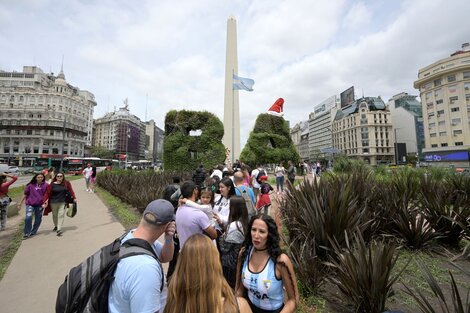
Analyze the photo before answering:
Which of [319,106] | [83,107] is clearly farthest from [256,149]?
[319,106]

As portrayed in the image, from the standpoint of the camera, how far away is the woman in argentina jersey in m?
1.79

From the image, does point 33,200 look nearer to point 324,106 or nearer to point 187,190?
point 187,190

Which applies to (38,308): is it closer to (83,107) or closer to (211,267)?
(211,267)

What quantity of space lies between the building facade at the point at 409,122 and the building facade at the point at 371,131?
12.4 ft

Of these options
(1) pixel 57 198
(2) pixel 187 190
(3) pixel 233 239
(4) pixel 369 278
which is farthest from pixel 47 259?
(4) pixel 369 278

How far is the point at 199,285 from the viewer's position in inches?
48.4

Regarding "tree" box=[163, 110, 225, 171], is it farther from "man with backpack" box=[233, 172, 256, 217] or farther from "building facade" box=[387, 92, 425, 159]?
"building facade" box=[387, 92, 425, 159]

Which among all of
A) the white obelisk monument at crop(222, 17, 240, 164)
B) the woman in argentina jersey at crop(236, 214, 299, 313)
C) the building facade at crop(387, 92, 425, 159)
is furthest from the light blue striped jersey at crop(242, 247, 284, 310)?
the building facade at crop(387, 92, 425, 159)

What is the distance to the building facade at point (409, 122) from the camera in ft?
228

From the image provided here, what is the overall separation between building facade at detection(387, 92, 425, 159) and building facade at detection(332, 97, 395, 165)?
3765 mm

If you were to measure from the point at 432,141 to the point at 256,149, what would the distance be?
49.0m

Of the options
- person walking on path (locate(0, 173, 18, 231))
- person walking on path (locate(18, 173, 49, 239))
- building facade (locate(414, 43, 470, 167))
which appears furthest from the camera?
building facade (locate(414, 43, 470, 167))

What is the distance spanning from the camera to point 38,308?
2.79 m

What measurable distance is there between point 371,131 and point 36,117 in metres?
98.5
